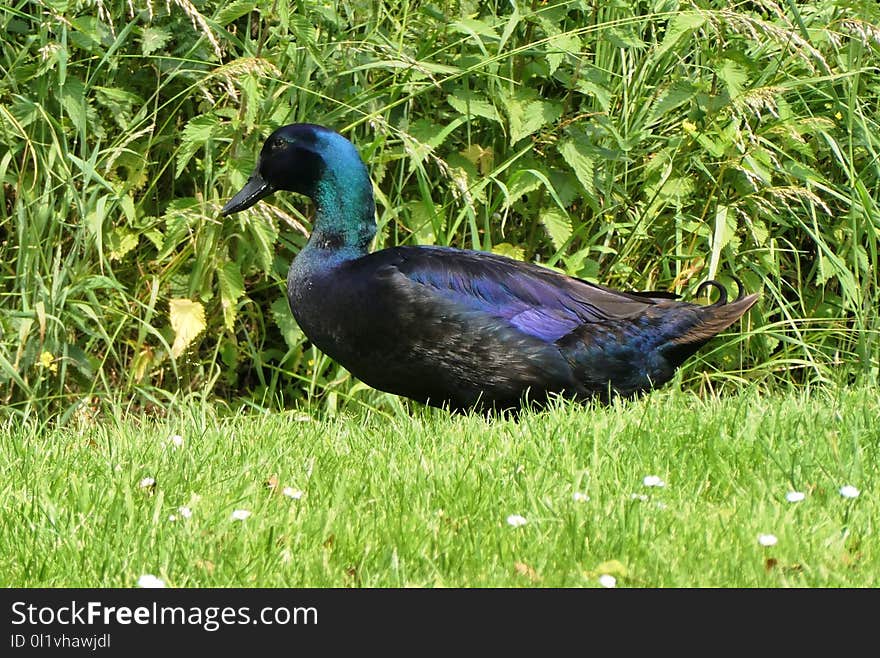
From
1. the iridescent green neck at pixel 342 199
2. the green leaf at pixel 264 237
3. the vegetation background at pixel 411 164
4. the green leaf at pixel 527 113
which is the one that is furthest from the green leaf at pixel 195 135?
the green leaf at pixel 527 113

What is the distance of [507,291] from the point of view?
4.46 meters

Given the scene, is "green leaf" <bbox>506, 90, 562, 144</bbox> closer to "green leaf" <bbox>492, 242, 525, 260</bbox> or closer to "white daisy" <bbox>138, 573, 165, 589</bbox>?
"green leaf" <bbox>492, 242, 525, 260</bbox>

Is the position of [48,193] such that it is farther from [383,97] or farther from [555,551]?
[555,551]

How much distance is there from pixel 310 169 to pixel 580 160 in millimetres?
1054

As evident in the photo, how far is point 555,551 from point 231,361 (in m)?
2.72

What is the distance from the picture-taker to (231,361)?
520 centimetres

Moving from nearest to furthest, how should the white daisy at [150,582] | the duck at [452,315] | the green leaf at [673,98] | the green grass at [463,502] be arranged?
the white daisy at [150,582], the green grass at [463,502], the duck at [452,315], the green leaf at [673,98]

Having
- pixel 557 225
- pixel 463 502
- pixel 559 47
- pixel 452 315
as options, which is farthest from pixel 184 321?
pixel 463 502

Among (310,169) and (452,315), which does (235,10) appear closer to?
(310,169)

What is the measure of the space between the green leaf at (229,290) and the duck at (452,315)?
309mm

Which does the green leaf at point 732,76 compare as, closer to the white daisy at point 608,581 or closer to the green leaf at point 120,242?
the green leaf at point 120,242

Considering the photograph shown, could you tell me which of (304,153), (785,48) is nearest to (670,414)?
(304,153)

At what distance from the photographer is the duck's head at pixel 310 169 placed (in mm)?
4664

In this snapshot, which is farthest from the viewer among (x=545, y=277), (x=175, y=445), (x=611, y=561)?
(x=545, y=277)
